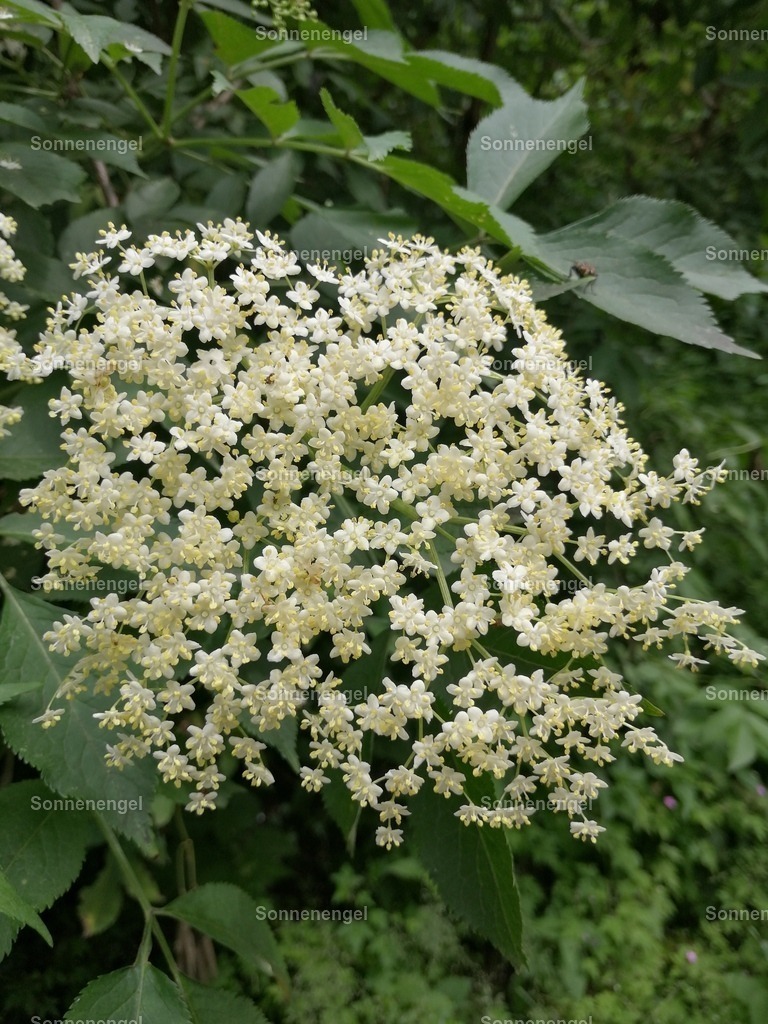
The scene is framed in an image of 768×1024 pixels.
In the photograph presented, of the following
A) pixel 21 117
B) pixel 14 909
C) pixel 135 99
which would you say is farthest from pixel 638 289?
pixel 14 909

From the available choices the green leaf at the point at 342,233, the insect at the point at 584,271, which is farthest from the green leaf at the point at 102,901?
the insect at the point at 584,271

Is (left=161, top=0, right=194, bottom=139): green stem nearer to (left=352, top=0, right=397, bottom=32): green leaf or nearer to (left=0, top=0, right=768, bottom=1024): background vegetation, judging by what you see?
(left=0, top=0, right=768, bottom=1024): background vegetation

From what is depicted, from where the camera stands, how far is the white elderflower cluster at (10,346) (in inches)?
55.6

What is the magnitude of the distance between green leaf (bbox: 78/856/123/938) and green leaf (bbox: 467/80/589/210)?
220cm

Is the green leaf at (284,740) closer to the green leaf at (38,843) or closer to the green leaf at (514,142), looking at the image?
the green leaf at (38,843)

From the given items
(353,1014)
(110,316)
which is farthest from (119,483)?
(353,1014)

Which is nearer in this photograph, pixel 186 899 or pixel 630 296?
pixel 630 296

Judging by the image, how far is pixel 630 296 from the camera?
1.57m

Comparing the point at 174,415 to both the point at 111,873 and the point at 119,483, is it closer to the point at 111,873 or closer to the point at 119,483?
the point at 119,483

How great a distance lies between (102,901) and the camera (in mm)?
2512

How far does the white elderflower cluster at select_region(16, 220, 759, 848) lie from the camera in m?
1.25

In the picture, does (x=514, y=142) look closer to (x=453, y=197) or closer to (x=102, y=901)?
(x=453, y=197)

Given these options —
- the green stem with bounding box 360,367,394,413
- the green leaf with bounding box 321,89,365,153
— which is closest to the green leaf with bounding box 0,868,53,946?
the green stem with bounding box 360,367,394,413

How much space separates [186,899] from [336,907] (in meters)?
2.07
